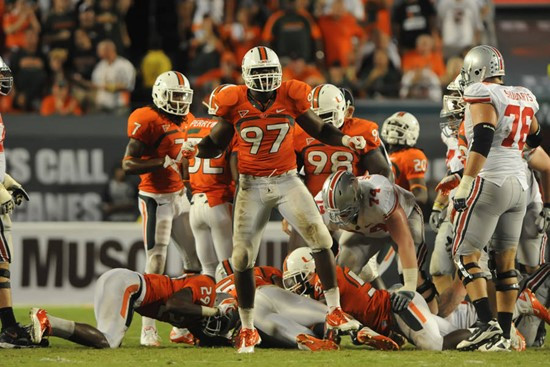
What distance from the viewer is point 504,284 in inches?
310

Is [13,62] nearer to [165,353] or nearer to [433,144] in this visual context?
[433,144]

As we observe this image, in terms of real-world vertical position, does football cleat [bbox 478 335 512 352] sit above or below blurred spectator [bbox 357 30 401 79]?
below

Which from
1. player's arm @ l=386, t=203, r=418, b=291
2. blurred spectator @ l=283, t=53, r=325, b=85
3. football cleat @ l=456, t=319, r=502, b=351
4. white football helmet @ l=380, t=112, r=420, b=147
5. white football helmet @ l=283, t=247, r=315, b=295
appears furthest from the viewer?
blurred spectator @ l=283, t=53, r=325, b=85

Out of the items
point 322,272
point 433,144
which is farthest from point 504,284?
point 433,144

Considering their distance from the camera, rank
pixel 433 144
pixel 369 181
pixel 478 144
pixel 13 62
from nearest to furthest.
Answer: pixel 478 144
pixel 369 181
pixel 433 144
pixel 13 62

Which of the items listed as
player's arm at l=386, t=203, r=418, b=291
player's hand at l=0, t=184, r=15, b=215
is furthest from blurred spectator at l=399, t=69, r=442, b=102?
player's hand at l=0, t=184, r=15, b=215

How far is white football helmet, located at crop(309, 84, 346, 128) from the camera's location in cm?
923

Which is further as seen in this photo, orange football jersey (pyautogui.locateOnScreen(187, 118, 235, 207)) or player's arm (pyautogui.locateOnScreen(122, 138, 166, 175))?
orange football jersey (pyautogui.locateOnScreen(187, 118, 235, 207))

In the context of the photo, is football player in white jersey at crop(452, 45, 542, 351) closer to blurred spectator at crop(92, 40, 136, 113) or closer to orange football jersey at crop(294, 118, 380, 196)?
orange football jersey at crop(294, 118, 380, 196)

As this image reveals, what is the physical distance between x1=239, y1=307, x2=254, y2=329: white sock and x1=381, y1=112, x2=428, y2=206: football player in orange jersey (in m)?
2.98

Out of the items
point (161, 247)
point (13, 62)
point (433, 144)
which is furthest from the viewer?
point (13, 62)

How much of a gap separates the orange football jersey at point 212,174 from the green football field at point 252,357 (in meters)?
1.65

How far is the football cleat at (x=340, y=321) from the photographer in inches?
303

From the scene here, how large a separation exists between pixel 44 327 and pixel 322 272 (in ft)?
6.47
